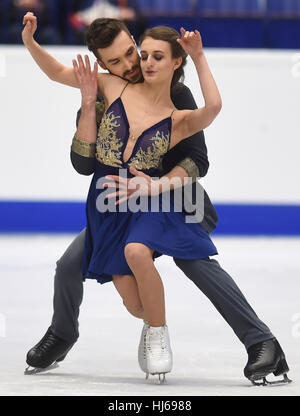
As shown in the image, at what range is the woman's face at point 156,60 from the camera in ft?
9.28

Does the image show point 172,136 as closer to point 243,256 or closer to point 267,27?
point 243,256

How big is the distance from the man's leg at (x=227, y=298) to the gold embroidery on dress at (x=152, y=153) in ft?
1.10

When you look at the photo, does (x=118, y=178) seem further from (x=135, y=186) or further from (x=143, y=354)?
(x=143, y=354)

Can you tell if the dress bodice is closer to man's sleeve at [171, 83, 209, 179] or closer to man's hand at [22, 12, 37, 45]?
man's sleeve at [171, 83, 209, 179]

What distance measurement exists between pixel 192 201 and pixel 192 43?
1.76 feet

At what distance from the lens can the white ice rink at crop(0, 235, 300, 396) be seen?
2.85 metres

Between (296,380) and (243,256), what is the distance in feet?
10.2

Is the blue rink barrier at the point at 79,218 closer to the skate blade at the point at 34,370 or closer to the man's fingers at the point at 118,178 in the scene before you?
the skate blade at the point at 34,370

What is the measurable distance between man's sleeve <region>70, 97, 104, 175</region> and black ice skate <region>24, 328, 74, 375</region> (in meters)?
0.62

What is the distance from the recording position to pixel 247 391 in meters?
2.76

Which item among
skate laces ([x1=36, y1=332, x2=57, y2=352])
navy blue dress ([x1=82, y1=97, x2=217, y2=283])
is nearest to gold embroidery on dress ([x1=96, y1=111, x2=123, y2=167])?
navy blue dress ([x1=82, y1=97, x2=217, y2=283])

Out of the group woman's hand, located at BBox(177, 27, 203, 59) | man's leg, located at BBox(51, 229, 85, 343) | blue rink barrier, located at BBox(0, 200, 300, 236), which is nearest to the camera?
woman's hand, located at BBox(177, 27, 203, 59)

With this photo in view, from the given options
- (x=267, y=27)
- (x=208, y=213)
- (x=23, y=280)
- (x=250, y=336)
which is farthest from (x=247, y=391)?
(x=267, y=27)

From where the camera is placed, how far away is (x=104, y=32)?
286cm
